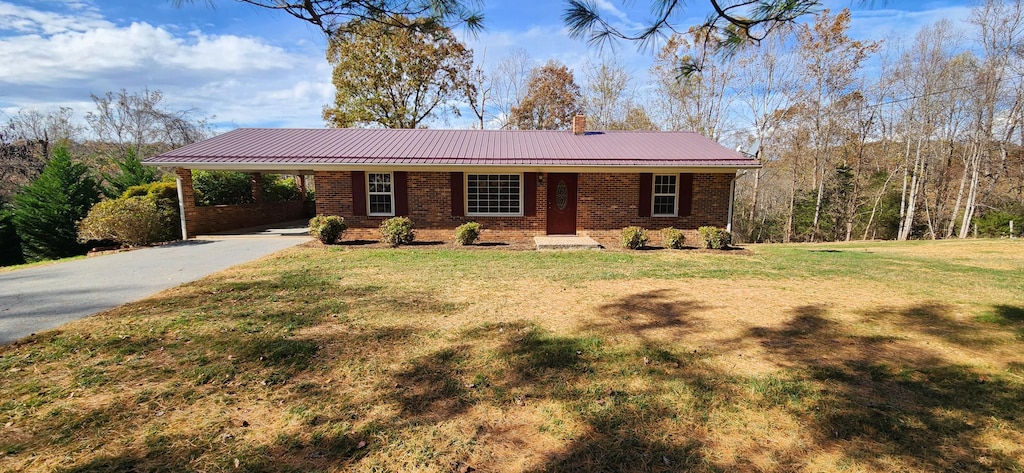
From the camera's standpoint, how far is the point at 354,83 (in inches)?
911

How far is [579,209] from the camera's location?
41.5ft

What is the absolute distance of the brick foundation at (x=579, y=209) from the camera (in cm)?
1223

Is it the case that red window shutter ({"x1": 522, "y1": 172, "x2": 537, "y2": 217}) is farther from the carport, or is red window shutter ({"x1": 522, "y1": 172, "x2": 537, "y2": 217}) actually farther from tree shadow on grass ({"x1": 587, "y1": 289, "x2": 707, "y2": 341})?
the carport

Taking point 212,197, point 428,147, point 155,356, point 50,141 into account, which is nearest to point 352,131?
point 428,147

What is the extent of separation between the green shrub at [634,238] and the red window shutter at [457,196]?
462cm

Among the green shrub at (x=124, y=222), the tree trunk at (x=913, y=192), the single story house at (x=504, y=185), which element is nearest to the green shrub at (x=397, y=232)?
the single story house at (x=504, y=185)

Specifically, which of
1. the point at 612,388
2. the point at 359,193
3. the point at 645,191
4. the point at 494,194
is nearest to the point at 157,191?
the point at 359,193

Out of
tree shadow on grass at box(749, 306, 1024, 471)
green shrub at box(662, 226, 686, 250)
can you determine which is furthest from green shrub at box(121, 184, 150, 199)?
tree shadow on grass at box(749, 306, 1024, 471)

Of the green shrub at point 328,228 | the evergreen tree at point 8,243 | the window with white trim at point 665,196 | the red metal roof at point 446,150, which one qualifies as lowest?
the evergreen tree at point 8,243

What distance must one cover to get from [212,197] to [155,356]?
12680 mm

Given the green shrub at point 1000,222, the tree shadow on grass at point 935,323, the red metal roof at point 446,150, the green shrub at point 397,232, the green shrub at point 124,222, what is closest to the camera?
the tree shadow on grass at point 935,323

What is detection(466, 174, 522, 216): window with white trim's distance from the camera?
12.5 m

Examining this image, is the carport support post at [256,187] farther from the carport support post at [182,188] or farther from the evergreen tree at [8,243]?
the evergreen tree at [8,243]

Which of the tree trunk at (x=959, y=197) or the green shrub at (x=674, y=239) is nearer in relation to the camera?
the green shrub at (x=674, y=239)
